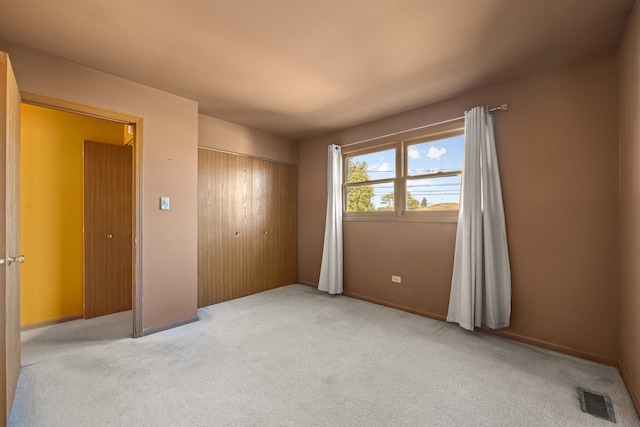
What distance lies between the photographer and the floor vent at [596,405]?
64.9 inches

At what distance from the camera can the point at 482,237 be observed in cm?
275

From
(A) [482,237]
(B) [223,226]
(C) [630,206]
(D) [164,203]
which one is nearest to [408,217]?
(A) [482,237]

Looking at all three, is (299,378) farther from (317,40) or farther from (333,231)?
(317,40)

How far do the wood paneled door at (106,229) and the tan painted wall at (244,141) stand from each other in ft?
3.25

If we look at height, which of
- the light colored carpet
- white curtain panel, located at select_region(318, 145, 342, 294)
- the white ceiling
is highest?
the white ceiling

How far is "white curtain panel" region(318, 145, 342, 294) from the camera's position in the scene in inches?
163

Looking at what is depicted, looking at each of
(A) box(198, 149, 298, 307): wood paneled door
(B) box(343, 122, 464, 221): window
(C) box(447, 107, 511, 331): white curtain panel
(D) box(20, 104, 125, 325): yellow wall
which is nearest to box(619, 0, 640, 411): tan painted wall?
(C) box(447, 107, 511, 331): white curtain panel

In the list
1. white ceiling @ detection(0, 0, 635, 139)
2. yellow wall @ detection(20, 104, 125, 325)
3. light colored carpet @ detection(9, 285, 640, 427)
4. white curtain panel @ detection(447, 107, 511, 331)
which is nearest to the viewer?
light colored carpet @ detection(9, 285, 640, 427)

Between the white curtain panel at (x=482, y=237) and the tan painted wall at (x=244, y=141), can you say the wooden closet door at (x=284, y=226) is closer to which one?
the tan painted wall at (x=244, y=141)

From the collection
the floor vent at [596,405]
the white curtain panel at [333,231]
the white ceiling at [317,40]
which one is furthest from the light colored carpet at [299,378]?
the white ceiling at [317,40]

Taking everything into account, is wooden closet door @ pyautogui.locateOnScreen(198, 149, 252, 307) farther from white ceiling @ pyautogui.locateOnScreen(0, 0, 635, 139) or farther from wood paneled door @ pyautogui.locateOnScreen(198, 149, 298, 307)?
white ceiling @ pyautogui.locateOnScreen(0, 0, 635, 139)

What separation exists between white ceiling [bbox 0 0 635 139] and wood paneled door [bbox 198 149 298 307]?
1277 millimetres

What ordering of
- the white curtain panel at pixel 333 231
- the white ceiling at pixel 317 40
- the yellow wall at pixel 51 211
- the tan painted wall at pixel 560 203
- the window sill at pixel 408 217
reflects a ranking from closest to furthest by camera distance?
the white ceiling at pixel 317 40 < the tan painted wall at pixel 560 203 < the yellow wall at pixel 51 211 < the window sill at pixel 408 217 < the white curtain panel at pixel 333 231

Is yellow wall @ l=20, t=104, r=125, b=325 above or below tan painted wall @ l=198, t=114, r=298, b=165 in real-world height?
below
